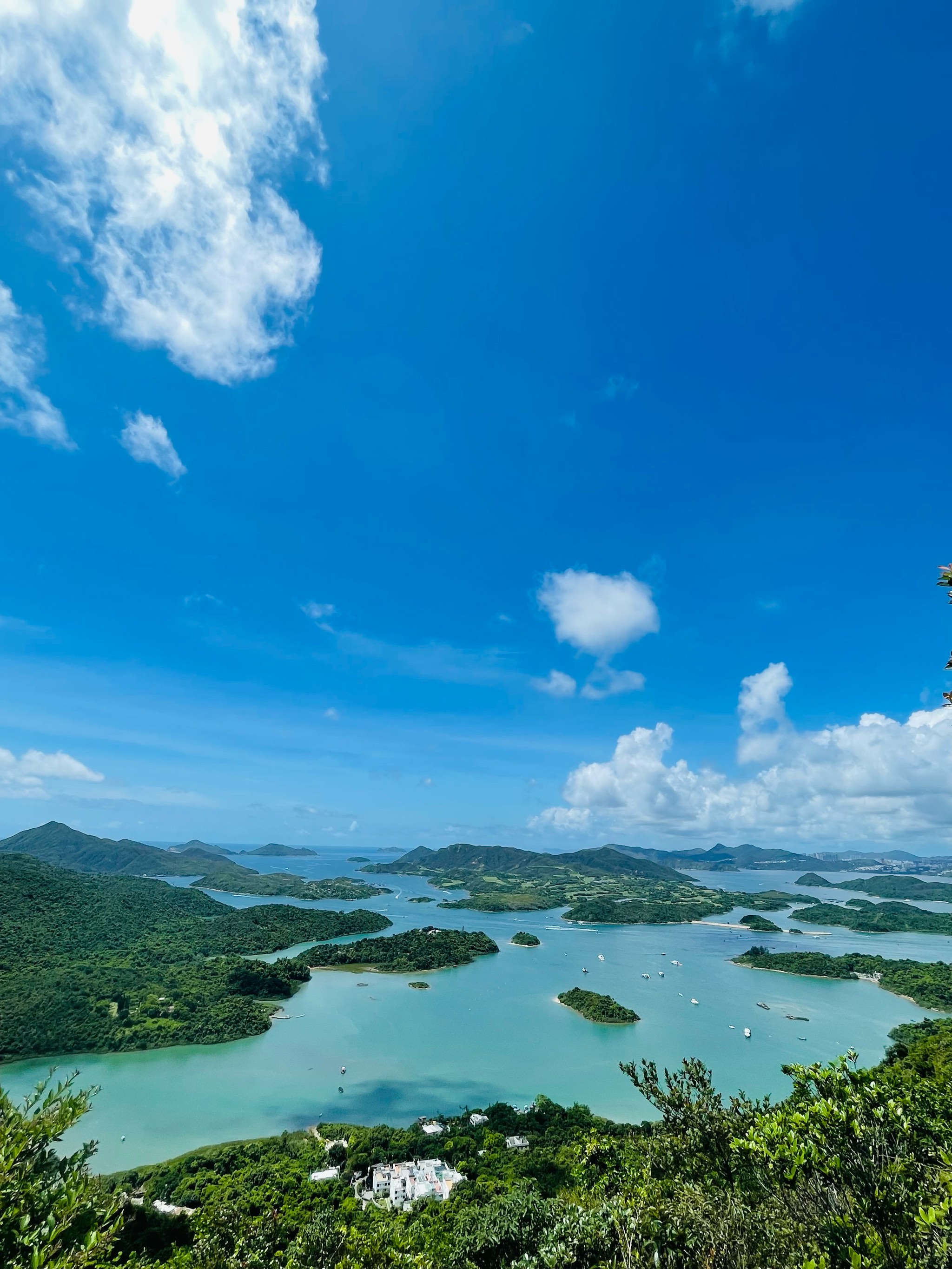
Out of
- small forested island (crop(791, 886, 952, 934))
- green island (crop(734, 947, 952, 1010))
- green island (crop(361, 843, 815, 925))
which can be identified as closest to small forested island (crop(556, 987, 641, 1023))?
green island (crop(734, 947, 952, 1010))

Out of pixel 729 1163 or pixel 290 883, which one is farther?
pixel 290 883

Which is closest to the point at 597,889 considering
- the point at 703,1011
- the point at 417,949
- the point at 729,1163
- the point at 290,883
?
the point at 290,883

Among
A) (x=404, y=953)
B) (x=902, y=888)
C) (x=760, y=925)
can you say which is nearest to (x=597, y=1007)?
(x=404, y=953)

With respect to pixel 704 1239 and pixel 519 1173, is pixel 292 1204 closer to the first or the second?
pixel 519 1173

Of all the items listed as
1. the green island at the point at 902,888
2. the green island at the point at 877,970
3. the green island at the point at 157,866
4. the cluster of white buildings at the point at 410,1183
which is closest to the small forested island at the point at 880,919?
the green island at the point at 877,970

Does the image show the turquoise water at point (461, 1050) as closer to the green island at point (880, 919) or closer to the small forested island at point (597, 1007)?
the small forested island at point (597, 1007)

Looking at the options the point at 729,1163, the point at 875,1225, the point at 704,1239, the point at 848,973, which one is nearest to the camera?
the point at 875,1225
